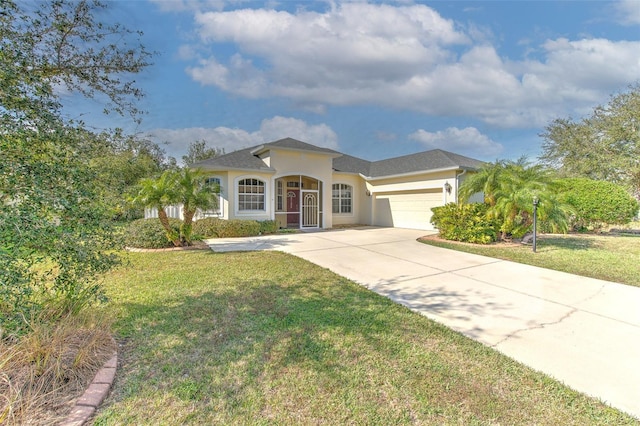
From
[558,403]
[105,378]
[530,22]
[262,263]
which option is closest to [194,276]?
[262,263]

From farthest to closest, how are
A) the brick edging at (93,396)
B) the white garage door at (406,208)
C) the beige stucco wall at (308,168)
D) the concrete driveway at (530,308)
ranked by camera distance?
the white garage door at (406,208) < the beige stucco wall at (308,168) < the concrete driveway at (530,308) < the brick edging at (93,396)

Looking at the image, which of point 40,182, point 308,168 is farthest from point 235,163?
point 40,182

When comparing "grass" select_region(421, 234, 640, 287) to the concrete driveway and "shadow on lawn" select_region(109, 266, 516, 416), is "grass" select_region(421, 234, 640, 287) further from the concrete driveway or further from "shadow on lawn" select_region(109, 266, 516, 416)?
"shadow on lawn" select_region(109, 266, 516, 416)

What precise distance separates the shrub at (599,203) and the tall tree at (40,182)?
56.0ft

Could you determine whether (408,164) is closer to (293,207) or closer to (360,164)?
(360,164)

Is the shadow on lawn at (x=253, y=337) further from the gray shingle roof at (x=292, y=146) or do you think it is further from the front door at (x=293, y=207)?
the front door at (x=293, y=207)

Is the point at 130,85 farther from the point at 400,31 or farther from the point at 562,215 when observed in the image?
the point at 562,215

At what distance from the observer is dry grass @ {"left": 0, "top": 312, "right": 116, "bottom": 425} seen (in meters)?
2.13

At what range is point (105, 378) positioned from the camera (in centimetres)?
255

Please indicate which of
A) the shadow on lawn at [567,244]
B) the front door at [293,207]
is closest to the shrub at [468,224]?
the shadow on lawn at [567,244]

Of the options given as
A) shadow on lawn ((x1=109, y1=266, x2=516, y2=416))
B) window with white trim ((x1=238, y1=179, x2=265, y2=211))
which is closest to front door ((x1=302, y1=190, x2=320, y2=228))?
window with white trim ((x1=238, y1=179, x2=265, y2=211))

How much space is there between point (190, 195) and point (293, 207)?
26.7ft

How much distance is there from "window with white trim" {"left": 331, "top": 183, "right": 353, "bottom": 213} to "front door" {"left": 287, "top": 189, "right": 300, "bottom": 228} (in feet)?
7.67

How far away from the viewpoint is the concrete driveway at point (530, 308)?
2.92 meters
